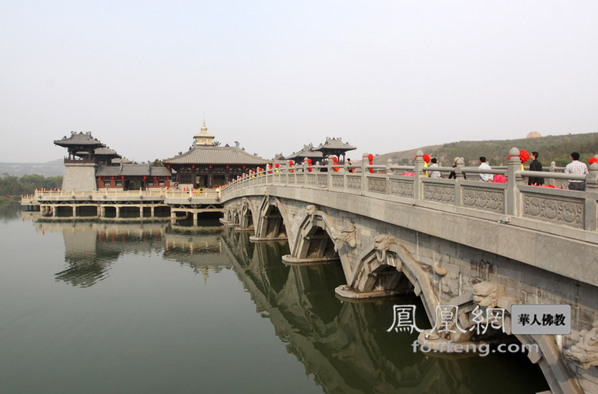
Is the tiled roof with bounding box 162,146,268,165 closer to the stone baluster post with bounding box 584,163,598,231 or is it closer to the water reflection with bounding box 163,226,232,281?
the water reflection with bounding box 163,226,232,281

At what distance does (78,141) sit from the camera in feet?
149

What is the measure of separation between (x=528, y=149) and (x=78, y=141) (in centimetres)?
4594

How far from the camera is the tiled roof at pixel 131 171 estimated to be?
149ft

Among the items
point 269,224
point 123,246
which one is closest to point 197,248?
point 269,224

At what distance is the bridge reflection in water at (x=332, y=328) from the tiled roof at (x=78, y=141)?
2569 cm

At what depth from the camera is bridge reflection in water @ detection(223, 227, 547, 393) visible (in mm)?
7770

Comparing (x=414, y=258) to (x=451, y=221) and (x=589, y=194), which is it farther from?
(x=589, y=194)

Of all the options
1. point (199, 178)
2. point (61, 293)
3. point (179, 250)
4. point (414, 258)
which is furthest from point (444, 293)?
point (199, 178)

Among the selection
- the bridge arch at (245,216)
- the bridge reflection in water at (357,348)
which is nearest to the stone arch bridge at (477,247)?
the bridge reflection in water at (357,348)

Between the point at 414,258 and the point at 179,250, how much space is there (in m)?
16.9

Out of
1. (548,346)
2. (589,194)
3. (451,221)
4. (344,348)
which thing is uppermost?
(589,194)

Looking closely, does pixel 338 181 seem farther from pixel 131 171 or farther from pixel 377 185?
pixel 131 171

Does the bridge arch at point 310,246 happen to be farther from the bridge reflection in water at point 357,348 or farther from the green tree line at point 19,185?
the green tree line at point 19,185

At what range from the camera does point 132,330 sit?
11.2 metres
